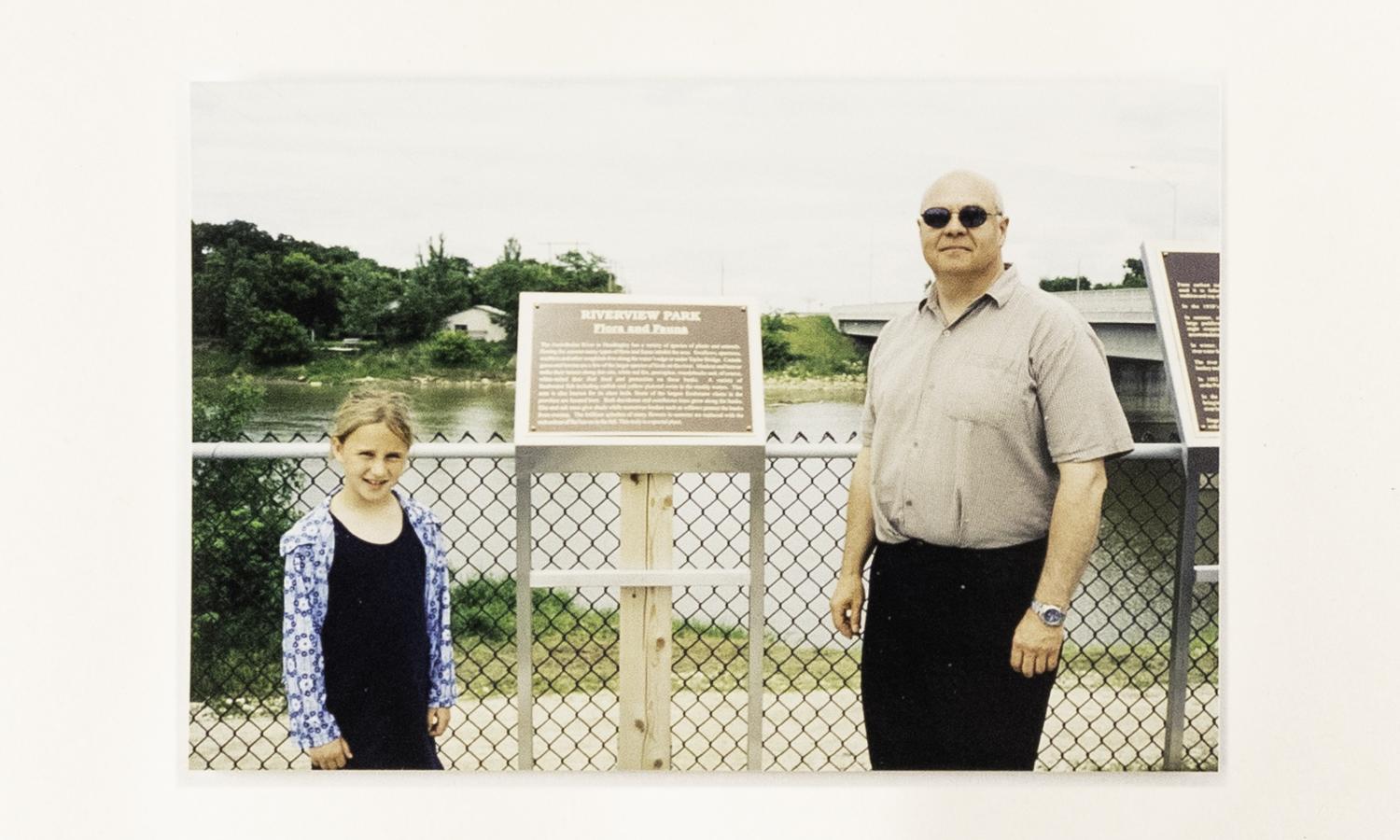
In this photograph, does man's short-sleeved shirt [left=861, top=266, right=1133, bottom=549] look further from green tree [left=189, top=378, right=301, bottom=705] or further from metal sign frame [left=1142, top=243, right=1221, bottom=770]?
green tree [left=189, top=378, right=301, bottom=705]

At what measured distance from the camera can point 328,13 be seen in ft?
10.2

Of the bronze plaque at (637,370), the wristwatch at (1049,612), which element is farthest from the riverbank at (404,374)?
the wristwatch at (1049,612)

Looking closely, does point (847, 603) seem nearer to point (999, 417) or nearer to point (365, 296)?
point (999, 417)

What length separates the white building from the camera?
3.14 metres

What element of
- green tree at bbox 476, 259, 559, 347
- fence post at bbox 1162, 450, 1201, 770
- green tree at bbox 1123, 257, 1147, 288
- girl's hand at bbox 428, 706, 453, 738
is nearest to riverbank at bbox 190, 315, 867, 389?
green tree at bbox 476, 259, 559, 347

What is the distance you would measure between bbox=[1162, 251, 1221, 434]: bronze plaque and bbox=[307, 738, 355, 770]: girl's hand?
2.57 meters

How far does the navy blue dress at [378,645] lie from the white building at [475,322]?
54cm

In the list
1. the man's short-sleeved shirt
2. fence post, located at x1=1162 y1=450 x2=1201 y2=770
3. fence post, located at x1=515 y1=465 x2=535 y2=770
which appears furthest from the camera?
fence post, located at x1=1162 y1=450 x2=1201 y2=770

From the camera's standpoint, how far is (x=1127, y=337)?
10.3 ft

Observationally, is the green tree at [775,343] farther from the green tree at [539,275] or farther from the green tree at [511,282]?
the green tree at [511,282]

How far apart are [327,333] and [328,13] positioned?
0.89 m

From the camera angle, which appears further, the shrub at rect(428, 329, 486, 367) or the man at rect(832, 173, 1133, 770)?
the shrub at rect(428, 329, 486, 367)

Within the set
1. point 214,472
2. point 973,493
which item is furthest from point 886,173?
point 214,472
